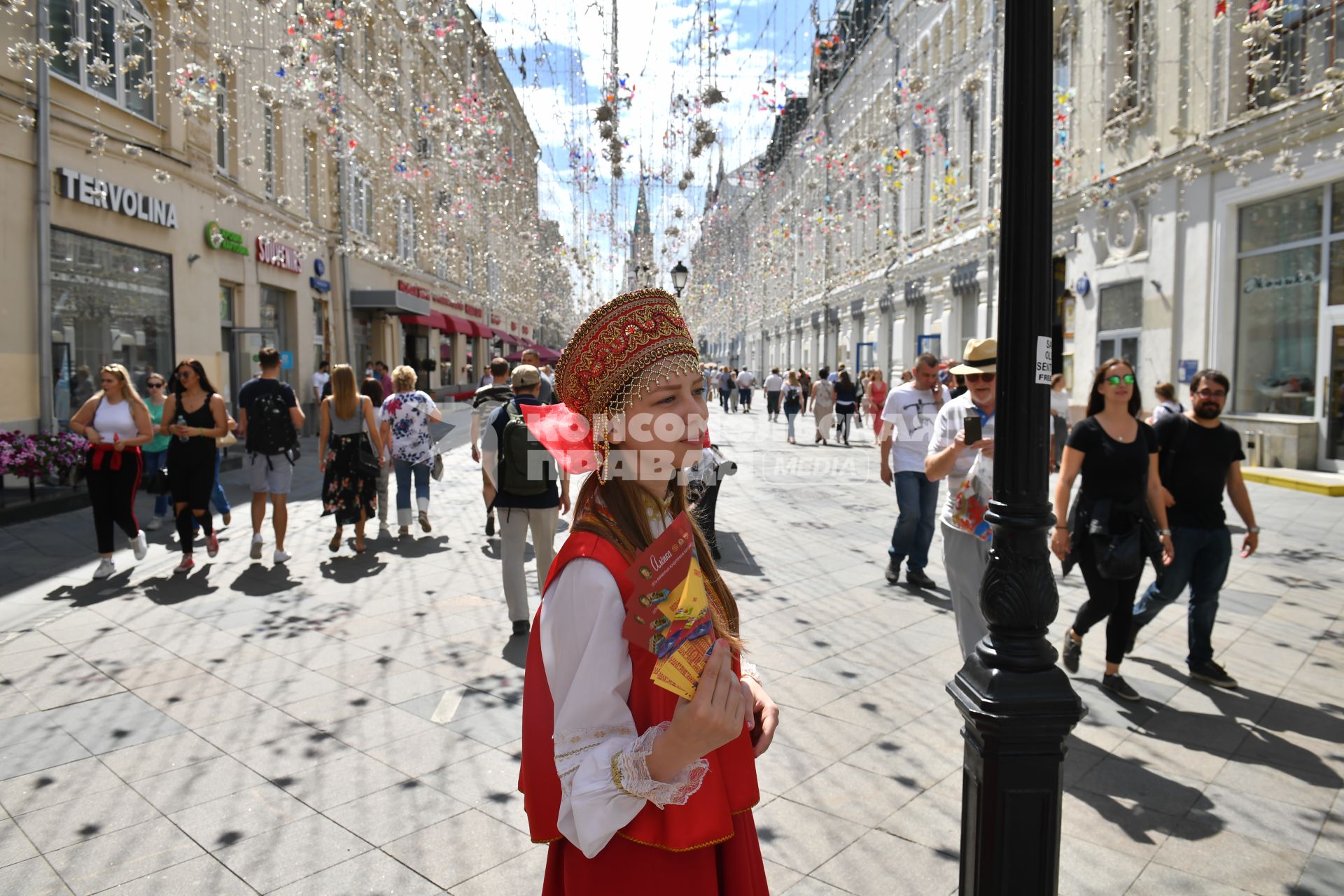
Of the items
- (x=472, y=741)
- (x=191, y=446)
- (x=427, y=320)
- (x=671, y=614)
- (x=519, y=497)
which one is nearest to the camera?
(x=671, y=614)

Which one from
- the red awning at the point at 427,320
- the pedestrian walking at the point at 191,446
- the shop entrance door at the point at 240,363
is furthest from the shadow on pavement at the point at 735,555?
the red awning at the point at 427,320

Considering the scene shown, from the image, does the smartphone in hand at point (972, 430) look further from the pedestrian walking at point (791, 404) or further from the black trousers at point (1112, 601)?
the pedestrian walking at point (791, 404)

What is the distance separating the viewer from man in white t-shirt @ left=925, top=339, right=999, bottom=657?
13.2ft

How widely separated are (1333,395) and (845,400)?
913 cm

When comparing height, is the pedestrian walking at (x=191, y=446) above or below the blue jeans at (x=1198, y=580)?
above

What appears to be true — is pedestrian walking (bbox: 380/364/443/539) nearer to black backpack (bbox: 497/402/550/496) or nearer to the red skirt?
black backpack (bbox: 497/402/550/496)

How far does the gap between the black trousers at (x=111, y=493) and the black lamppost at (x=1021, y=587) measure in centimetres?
730

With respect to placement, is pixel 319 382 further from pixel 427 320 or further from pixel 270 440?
pixel 270 440

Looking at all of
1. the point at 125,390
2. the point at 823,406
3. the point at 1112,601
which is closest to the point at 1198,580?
the point at 1112,601

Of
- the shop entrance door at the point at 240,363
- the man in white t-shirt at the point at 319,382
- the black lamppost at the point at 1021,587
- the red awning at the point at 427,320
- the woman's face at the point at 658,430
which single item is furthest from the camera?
the red awning at the point at 427,320

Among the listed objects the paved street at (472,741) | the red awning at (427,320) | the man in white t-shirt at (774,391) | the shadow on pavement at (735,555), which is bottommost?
the paved street at (472,741)

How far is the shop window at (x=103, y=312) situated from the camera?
11.8 metres

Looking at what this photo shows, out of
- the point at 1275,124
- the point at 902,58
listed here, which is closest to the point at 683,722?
the point at 1275,124

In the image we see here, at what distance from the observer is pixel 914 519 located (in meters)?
6.71
